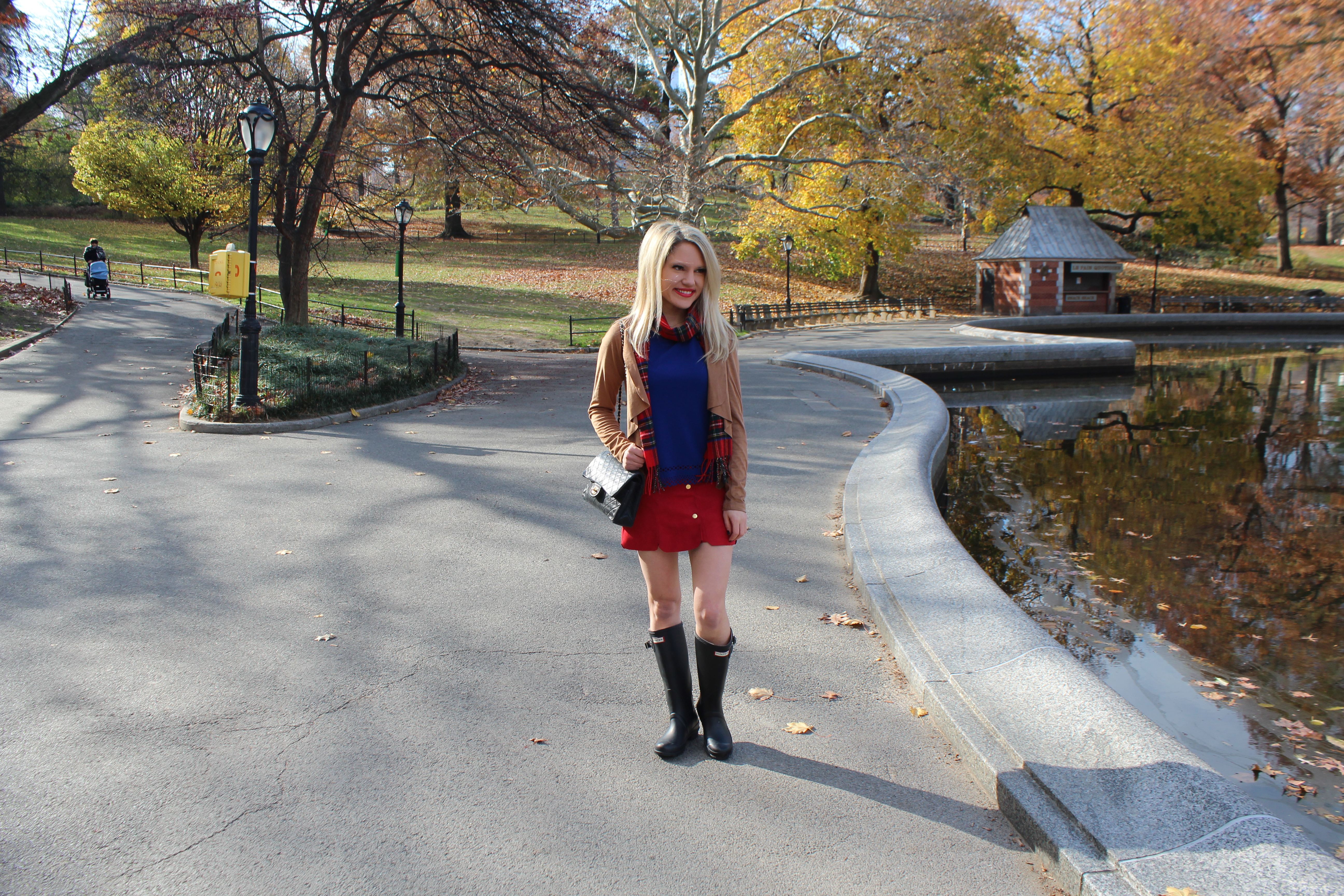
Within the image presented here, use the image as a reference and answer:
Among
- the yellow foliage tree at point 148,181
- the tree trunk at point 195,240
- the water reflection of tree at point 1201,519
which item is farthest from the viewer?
the tree trunk at point 195,240

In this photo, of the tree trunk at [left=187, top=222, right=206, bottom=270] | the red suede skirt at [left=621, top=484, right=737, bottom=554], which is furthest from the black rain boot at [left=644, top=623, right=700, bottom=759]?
the tree trunk at [left=187, top=222, right=206, bottom=270]

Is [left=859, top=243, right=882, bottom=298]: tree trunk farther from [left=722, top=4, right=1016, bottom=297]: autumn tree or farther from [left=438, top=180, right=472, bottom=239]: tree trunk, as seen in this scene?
[left=438, top=180, right=472, bottom=239]: tree trunk

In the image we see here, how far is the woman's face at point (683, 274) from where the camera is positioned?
3375mm

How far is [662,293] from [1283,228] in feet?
193

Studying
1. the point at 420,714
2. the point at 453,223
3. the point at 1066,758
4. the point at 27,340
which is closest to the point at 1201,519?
the point at 1066,758

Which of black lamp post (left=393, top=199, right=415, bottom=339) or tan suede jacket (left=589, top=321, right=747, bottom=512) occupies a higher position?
black lamp post (left=393, top=199, right=415, bottom=339)

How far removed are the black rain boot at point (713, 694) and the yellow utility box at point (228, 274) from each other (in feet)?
45.9

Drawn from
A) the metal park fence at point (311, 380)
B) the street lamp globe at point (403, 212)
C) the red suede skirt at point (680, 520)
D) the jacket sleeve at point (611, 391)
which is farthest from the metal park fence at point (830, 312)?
the red suede skirt at point (680, 520)

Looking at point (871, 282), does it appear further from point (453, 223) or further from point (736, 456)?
point (736, 456)

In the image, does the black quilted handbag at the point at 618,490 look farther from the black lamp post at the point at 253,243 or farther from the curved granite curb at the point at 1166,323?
the curved granite curb at the point at 1166,323

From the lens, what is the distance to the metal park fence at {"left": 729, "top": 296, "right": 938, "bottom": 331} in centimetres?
3244

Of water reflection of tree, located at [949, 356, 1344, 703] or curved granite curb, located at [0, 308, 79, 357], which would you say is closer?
water reflection of tree, located at [949, 356, 1344, 703]

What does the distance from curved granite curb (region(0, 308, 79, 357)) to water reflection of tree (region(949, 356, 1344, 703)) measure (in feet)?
55.6

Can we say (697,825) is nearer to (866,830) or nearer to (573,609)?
(866,830)
